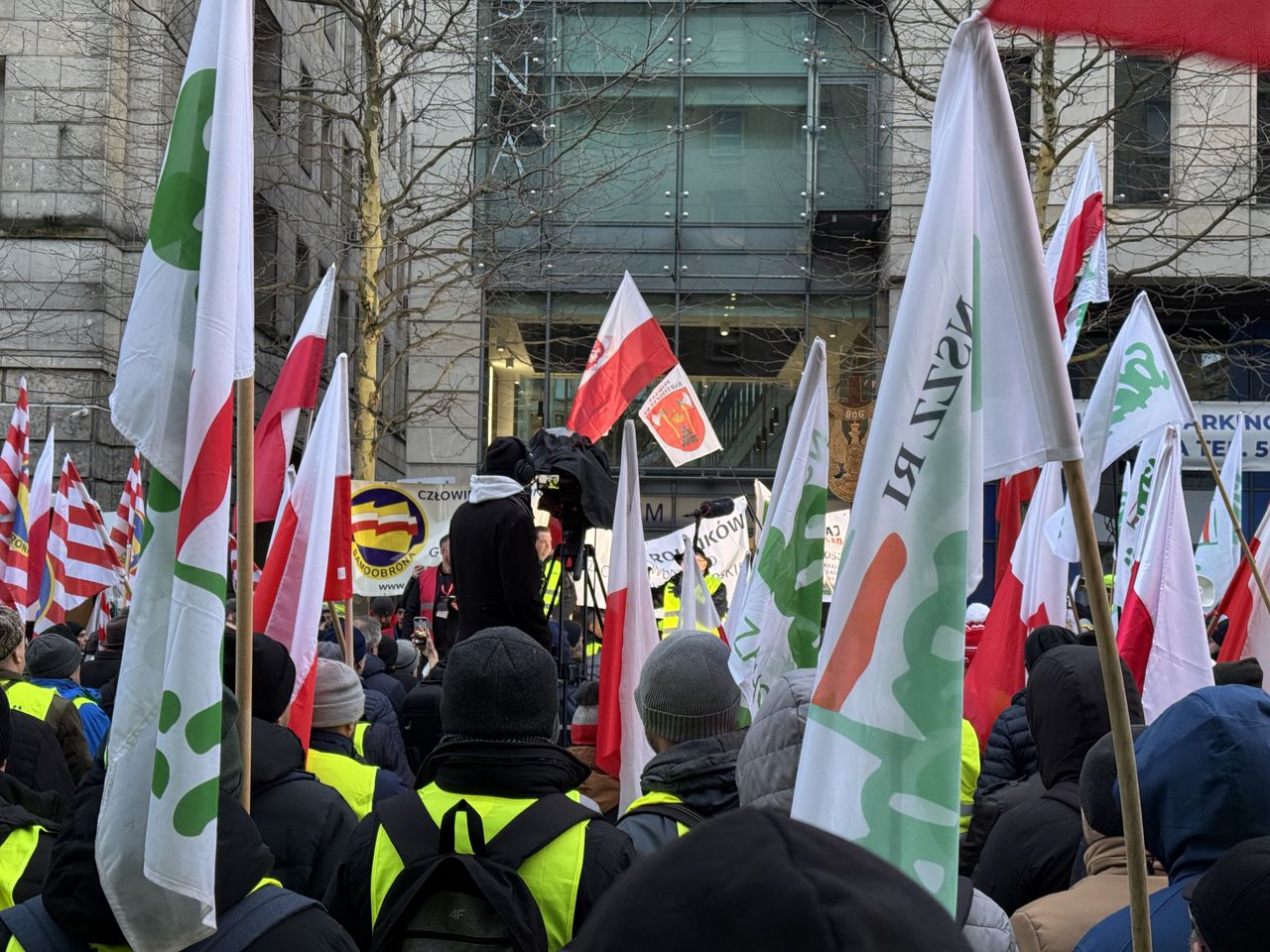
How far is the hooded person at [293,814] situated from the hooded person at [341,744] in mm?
801

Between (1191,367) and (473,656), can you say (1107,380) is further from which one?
(1191,367)

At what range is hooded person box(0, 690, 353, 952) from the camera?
105 inches

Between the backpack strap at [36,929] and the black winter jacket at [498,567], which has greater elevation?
the black winter jacket at [498,567]

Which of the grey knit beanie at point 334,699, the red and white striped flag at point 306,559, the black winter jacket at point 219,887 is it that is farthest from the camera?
the grey knit beanie at point 334,699

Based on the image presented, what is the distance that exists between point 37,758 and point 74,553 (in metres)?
6.11

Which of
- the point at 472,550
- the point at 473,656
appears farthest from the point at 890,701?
the point at 472,550

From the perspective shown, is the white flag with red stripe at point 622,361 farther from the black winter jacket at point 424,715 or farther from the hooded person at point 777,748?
the hooded person at point 777,748

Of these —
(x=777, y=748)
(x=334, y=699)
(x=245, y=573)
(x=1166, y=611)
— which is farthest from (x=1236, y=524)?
(x=245, y=573)

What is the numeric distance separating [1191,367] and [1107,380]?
663 inches

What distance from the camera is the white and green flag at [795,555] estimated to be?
18.4ft

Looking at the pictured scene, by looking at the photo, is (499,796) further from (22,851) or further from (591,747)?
(591,747)

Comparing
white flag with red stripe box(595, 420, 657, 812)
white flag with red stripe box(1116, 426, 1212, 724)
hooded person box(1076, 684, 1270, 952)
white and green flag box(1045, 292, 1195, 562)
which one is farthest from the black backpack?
white and green flag box(1045, 292, 1195, 562)

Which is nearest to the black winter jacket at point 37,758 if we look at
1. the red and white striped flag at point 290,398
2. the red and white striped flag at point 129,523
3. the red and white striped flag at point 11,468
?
the red and white striped flag at point 290,398

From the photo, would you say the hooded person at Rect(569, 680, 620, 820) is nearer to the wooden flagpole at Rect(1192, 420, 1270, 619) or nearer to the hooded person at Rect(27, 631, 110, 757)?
the hooded person at Rect(27, 631, 110, 757)
